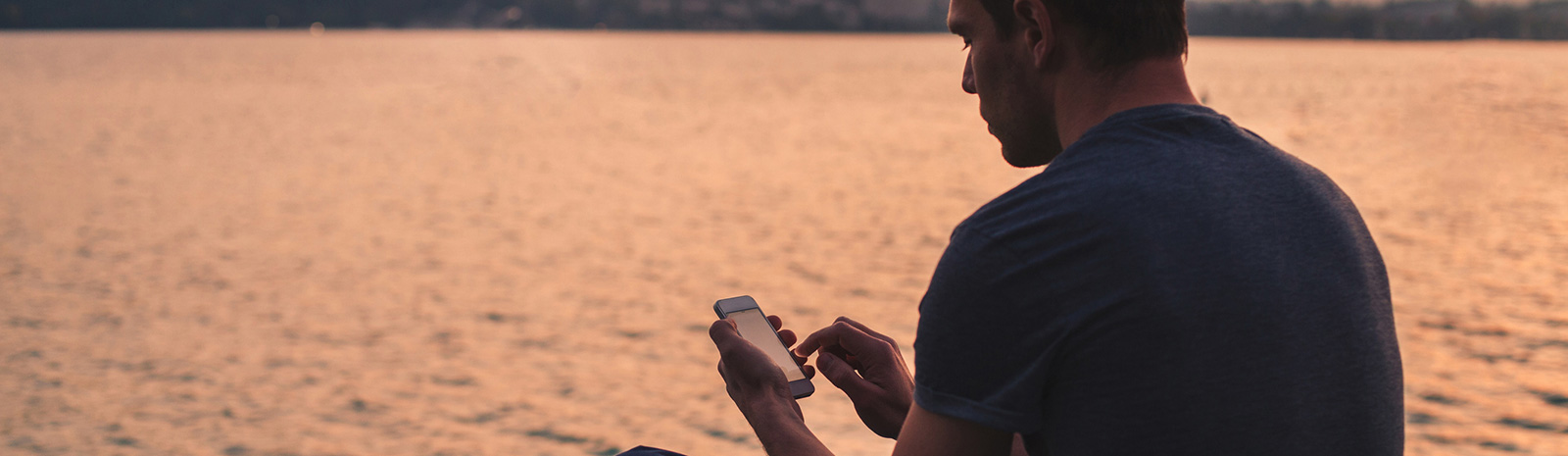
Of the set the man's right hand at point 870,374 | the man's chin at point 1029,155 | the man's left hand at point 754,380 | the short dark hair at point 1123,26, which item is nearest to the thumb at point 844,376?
the man's right hand at point 870,374

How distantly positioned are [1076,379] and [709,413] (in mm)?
6066

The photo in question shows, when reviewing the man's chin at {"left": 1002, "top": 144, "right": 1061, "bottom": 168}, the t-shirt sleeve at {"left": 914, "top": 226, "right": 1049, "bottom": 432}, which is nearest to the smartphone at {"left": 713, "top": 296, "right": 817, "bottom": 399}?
the man's chin at {"left": 1002, "top": 144, "right": 1061, "bottom": 168}

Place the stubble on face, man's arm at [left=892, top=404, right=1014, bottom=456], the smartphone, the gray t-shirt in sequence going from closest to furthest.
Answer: the gray t-shirt, man's arm at [left=892, top=404, right=1014, bottom=456], the stubble on face, the smartphone

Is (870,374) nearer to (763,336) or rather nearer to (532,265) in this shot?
(763,336)

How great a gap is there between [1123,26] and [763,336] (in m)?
1.07

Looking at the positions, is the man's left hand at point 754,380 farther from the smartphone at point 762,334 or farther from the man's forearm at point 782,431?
the smartphone at point 762,334

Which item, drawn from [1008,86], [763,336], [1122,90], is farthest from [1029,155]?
[763,336]

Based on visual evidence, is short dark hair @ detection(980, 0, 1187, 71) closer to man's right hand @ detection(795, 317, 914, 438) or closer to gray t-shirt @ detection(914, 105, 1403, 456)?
gray t-shirt @ detection(914, 105, 1403, 456)

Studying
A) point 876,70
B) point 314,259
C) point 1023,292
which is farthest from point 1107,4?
point 876,70

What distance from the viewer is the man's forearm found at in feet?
6.31

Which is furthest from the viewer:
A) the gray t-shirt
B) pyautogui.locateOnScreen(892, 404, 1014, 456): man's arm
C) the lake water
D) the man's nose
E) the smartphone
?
the lake water

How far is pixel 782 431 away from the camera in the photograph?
196 cm

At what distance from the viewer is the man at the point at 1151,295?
4.59 feet

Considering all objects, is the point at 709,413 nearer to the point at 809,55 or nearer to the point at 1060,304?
the point at 1060,304
